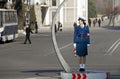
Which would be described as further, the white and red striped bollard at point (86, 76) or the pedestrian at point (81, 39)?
the pedestrian at point (81, 39)

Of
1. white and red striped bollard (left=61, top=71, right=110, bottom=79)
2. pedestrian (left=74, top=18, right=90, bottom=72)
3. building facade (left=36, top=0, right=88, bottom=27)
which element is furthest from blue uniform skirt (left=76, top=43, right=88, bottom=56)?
building facade (left=36, top=0, right=88, bottom=27)

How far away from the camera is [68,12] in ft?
358

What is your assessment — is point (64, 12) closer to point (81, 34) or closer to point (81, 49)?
point (81, 34)

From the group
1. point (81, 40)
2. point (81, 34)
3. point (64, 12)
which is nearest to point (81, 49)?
point (81, 40)

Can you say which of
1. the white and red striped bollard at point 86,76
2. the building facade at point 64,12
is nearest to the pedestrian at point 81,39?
the white and red striped bollard at point 86,76

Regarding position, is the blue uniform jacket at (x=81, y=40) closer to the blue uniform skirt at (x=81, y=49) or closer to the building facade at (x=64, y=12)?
the blue uniform skirt at (x=81, y=49)

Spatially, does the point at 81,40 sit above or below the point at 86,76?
above

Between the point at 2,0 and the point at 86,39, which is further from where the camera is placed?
the point at 2,0

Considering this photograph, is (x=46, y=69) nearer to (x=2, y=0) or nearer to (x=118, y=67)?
(x=118, y=67)

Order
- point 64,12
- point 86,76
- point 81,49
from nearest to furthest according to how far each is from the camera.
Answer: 1. point 86,76
2. point 81,49
3. point 64,12

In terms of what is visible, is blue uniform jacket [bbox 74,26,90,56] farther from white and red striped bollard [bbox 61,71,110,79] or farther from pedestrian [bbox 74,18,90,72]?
white and red striped bollard [bbox 61,71,110,79]

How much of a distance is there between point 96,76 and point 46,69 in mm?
5525

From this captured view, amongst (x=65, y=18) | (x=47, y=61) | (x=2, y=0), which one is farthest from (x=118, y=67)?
(x=65, y=18)

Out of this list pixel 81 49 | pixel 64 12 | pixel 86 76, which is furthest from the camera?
pixel 64 12
